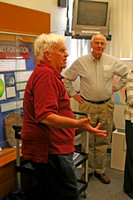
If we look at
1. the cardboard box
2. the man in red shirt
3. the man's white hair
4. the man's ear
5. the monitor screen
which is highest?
the monitor screen

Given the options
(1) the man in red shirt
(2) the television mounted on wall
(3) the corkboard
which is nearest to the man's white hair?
(1) the man in red shirt

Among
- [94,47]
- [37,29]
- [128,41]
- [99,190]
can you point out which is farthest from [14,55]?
[128,41]

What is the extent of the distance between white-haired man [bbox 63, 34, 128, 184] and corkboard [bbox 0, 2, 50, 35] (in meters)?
0.60

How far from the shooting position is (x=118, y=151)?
3.07 meters

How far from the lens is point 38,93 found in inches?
47.4

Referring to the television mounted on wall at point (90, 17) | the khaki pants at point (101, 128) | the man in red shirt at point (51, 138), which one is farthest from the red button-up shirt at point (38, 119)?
the television mounted on wall at point (90, 17)

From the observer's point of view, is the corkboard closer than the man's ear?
No

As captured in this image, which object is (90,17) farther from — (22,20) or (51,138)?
(51,138)

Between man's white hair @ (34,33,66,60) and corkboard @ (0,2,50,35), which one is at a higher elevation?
corkboard @ (0,2,50,35)

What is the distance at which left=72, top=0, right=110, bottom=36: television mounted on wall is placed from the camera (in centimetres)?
322

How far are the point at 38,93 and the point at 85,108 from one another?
62.2 inches

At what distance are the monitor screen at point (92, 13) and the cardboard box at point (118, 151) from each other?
156cm

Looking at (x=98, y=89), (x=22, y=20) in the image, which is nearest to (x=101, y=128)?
(x=98, y=89)

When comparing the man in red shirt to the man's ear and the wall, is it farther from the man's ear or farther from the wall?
the wall
